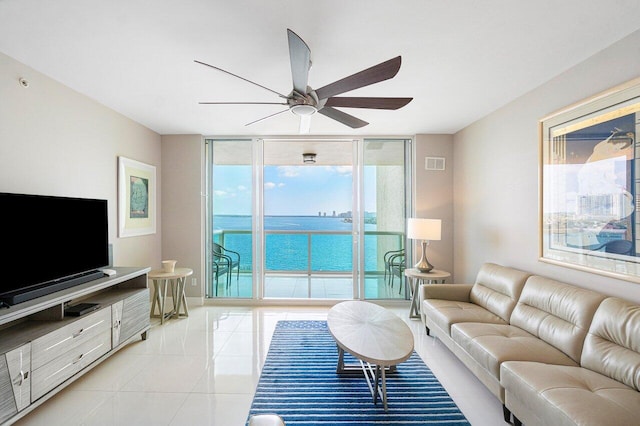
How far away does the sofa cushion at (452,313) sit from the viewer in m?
2.67

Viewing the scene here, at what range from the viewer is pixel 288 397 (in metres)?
2.21

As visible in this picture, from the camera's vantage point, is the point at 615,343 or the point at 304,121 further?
the point at 304,121

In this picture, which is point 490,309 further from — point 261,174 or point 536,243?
point 261,174

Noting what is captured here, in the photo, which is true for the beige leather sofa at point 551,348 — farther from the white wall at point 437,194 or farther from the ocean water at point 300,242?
the ocean water at point 300,242

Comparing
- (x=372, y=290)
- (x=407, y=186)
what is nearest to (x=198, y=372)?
(x=372, y=290)

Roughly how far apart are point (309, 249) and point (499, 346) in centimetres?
358

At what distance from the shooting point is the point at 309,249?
5.30 m

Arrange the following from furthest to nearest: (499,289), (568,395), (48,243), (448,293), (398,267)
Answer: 1. (398,267)
2. (448,293)
3. (499,289)
4. (48,243)
5. (568,395)

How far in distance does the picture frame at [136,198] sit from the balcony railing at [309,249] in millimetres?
985

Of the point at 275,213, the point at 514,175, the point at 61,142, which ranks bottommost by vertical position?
the point at 275,213

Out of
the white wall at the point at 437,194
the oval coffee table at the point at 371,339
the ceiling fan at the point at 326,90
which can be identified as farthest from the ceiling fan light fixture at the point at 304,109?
the white wall at the point at 437,194

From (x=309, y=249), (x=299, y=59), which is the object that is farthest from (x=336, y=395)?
(x=309, y=249)

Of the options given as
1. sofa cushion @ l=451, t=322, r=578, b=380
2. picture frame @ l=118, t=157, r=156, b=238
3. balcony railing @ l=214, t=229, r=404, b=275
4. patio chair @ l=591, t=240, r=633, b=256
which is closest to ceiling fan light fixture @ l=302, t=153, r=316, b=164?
balcony railing @ l=214, t=229, r=404, b=275

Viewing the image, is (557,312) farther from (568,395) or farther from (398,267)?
(398,267)
